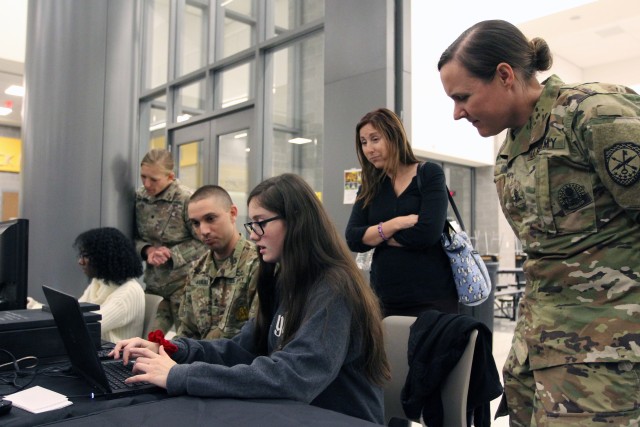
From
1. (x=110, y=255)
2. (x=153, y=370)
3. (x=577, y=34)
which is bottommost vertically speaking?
(x=153, y=370)

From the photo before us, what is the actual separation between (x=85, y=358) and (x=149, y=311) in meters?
1.30

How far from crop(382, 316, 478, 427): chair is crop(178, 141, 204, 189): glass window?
3.59 metres

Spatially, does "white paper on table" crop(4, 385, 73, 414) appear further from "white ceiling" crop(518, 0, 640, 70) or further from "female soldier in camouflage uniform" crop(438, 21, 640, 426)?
"white ceiling" crop(518, 0, 640, 70)

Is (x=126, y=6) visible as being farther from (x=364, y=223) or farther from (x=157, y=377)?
(x=157, y=377)

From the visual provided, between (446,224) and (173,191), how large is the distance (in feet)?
5.08

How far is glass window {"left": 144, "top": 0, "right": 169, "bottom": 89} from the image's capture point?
18.4 ft

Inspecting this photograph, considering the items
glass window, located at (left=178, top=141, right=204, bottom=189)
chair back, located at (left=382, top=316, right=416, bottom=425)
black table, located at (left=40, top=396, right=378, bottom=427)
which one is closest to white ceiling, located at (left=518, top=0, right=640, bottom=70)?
glass window, located at (left=178, top=141, right=204, bottom=189)

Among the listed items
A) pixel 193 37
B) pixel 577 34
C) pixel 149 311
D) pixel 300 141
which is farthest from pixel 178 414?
pixel 577 34

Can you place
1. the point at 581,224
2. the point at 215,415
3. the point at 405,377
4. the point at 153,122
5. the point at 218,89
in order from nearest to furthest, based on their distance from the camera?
1. the point at 215,415
2. the point at 581,224
3. the point at 405,377
4. the point at 218,89
5. the point at 153,122

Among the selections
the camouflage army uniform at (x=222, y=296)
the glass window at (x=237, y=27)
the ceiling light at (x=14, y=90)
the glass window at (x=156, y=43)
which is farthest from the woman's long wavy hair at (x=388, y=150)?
the ceiling light at (x=14, y=90)

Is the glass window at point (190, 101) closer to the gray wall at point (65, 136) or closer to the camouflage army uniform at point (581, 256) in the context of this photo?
the gray wall at point (65, 136)

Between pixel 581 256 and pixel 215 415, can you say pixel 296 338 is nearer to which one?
pixel 215 415

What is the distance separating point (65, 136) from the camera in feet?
9.37

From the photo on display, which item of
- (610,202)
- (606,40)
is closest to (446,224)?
(610,202)
